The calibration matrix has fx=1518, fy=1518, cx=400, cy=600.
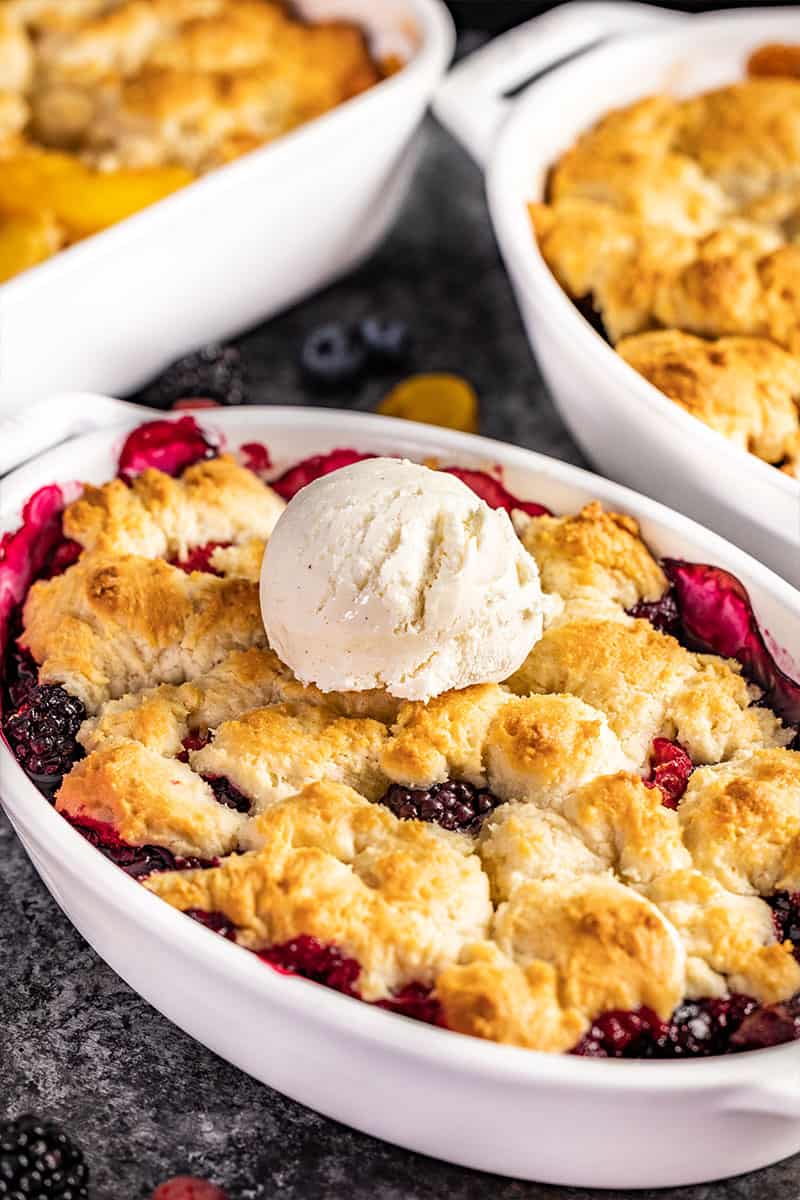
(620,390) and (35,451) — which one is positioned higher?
(35,451)

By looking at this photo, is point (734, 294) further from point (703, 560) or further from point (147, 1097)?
point (147, 1097)

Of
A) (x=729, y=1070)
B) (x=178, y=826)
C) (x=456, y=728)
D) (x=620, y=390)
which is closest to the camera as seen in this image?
(x=729, y=1070)

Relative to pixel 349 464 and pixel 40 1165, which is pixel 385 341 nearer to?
pixel 349 464

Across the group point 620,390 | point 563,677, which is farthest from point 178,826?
point 620,390

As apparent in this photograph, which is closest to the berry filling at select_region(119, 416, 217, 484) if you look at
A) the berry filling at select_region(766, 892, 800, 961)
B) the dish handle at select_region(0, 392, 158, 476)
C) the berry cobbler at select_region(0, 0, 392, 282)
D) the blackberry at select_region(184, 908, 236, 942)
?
the dish handle at select_region(0, 392, 158, 476)

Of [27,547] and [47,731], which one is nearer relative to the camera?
[47,731]

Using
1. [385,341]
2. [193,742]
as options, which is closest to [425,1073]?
[193,742]
